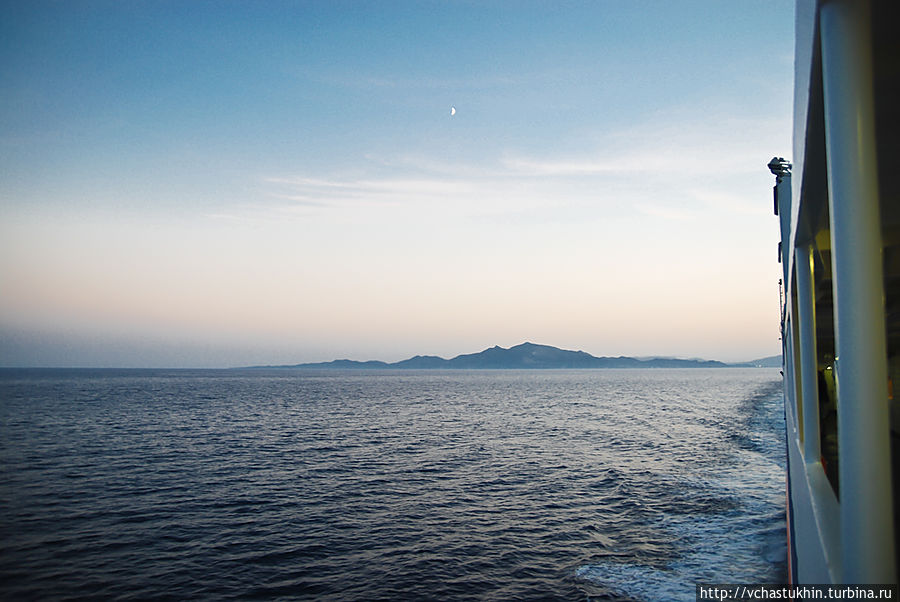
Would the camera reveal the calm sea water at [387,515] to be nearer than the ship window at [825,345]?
No

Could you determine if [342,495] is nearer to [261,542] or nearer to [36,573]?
[261,542]

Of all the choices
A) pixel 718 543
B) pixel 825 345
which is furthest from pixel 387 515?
pixel 825 345

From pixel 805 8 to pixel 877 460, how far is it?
7.24 ft

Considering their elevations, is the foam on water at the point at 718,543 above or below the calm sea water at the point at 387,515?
above

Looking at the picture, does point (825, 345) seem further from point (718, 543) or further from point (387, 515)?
point (387, 515)

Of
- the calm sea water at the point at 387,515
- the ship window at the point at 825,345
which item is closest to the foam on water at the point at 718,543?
the calm sea water at the point at 387,515

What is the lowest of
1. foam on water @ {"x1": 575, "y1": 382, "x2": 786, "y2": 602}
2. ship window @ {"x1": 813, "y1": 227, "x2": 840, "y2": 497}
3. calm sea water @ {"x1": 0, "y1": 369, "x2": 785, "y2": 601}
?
calm sea water @ {"x1": 0, "y1": 369, "x2": 785, "y2": 601}

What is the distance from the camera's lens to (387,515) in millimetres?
20750

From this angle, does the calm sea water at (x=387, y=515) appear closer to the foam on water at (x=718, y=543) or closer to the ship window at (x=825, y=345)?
the foam on water at (x=718, y=543)

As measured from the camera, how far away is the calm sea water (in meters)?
14.6

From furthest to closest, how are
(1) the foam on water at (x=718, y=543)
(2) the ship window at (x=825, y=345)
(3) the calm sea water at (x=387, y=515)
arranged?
1. (3) the calm sea water at (x=387, y=515)
2. (1) the foam on water at (x=718, y=543)
3. (2) the ship window at (x=825, y=345)

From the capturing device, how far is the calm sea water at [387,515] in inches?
575

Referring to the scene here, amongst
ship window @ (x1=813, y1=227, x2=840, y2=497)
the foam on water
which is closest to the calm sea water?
the foam on water

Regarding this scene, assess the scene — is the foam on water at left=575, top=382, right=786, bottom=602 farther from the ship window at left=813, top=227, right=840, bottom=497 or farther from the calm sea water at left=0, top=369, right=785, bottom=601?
the ship window at left=813, top=227, right=840, bottom=497
